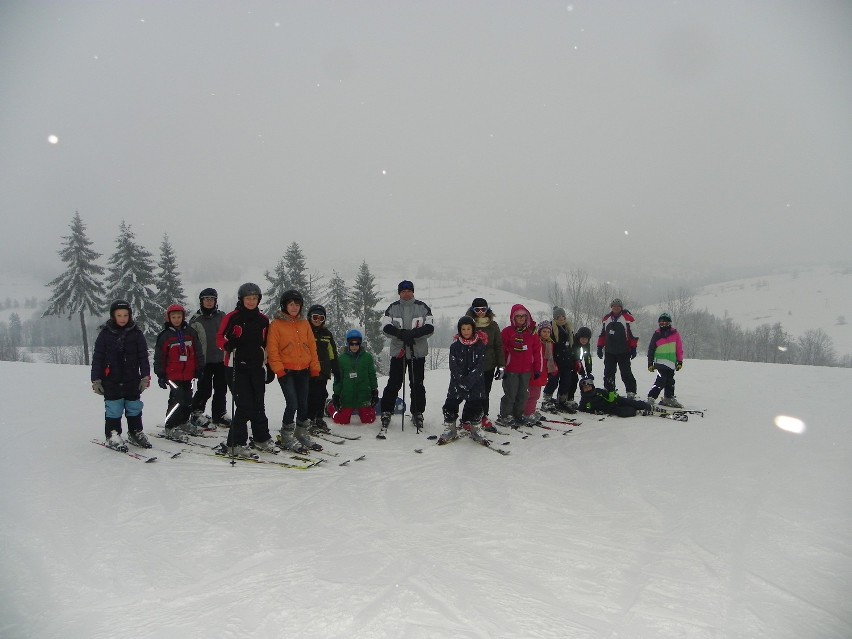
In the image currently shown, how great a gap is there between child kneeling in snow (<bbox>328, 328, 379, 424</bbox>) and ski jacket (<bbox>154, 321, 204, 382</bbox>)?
240cm

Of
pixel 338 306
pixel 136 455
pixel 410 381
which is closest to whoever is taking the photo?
pixel 136 455

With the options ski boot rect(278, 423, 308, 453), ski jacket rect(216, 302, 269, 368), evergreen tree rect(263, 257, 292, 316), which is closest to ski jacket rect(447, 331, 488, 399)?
ski boot rect(278, 423, 308, 453)

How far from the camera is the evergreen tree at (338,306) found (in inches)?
1326

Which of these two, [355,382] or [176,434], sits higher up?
[355,382]

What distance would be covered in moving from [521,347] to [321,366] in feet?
11.5

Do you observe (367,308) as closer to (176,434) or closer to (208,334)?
(208,334)

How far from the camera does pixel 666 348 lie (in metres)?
9.50

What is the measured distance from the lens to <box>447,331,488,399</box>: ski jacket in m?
6.80

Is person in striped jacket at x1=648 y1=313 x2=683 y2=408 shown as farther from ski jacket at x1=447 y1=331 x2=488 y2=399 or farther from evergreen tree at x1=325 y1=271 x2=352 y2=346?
evergreen tree at x1=325 y1=271 x2=352 y2=346

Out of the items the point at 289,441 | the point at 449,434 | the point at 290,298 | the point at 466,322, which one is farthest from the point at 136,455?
the point at 466,322

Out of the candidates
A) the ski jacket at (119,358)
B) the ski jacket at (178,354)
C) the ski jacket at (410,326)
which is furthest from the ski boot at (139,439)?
the ski jacket at (410,326)

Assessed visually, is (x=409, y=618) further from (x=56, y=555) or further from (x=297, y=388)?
(x=297, y=388)

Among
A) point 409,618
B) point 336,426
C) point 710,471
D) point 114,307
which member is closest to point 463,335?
point 336,426

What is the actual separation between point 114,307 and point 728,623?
7.47 meters
